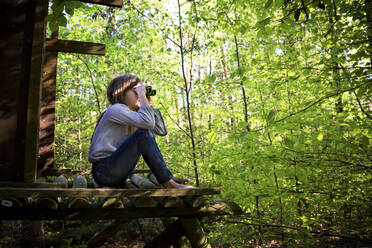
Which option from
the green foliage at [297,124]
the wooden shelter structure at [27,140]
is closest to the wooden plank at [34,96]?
the wooden shelter structure at [27,140]

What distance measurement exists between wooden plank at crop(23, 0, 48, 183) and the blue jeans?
25.1 inches

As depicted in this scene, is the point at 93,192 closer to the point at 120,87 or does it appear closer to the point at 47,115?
the point at 120,87

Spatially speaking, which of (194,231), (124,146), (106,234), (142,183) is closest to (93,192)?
(124,146)

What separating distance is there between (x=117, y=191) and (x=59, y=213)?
551 mm

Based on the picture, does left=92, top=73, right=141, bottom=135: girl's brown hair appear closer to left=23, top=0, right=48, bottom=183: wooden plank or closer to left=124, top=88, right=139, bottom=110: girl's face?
left=124, top=88, right=139, bottom=110: girl's face

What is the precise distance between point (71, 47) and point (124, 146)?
2.31m

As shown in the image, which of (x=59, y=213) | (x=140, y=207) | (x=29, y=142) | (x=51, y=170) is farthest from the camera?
(x=51, y=170)

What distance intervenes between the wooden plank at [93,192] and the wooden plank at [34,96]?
20cm

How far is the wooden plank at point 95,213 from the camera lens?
2.03m

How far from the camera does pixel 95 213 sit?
220 cm

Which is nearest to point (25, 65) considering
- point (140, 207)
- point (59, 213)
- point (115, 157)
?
point (115, 157)

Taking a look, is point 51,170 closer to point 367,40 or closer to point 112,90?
point 112,90

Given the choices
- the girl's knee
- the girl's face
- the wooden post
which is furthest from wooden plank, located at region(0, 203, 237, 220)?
the wooden post

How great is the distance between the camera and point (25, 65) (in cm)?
204
